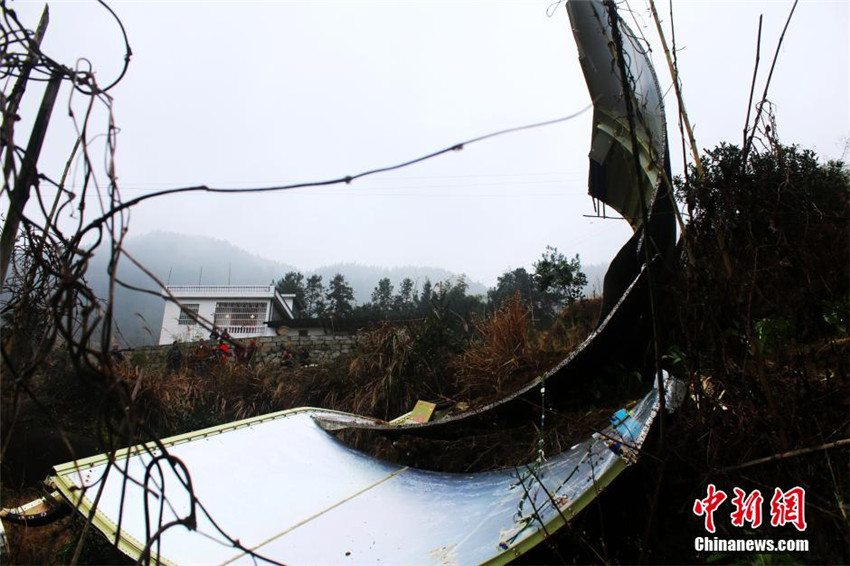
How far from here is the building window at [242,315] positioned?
29.7m

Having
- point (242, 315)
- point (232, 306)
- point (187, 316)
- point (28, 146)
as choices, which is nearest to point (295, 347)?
point (187, 316)

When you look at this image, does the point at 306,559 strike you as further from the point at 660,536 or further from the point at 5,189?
the point at 5,189

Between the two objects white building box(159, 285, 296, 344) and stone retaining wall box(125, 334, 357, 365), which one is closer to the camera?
stone retaining wall box(125, 334, 357, 365)

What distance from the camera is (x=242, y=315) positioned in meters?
30.7

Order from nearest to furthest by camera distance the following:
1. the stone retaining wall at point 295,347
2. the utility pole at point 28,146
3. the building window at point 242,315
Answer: the utility pole at point 28,146 < the stone retaining wall at point 295,347 < the building window at point 242,315

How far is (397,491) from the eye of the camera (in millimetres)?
3480

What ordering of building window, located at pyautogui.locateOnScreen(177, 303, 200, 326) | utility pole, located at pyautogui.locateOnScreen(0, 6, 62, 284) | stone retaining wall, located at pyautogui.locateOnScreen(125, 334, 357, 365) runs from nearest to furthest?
building window, located at pyautogui.locateOnScreen(177, 303, 200, 326) → utility pole, located at pyautogui.locateOnScreen(0, 6, 62, 284) → stone retaining wall, located at pyautogui.locateOnScreen(125, 334, 357, 365)

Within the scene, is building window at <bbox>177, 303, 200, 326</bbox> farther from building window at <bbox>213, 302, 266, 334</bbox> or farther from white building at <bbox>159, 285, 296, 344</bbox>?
building window at <bbox>213, 302, 266, 334</bbox>

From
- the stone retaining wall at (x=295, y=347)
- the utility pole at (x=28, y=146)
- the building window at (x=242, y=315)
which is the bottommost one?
the building window at (x=242, y=315)

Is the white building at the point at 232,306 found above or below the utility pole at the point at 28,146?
below

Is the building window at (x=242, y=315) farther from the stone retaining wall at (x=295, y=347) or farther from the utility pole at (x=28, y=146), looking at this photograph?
the utility pole at (x=28, y=146)

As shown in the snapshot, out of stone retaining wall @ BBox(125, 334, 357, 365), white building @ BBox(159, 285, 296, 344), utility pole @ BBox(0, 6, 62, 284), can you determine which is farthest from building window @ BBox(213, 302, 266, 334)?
utility pole @ BBox(0, 6, 62, 284)

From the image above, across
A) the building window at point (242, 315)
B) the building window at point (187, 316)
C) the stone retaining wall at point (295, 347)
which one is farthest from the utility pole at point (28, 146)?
the building window at point (242, 315)

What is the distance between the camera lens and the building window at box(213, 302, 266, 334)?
97.4 feet
